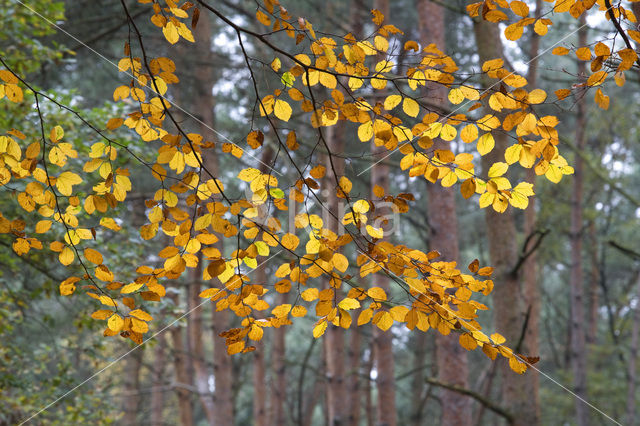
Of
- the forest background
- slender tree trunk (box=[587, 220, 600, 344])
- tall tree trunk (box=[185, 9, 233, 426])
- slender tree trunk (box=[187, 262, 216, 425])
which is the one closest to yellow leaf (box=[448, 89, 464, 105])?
the forest background

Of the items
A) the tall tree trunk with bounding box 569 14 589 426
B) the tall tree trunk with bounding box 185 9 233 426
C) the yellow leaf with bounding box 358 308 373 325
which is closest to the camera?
the yellow leaf with bounding box 358 308 373 325

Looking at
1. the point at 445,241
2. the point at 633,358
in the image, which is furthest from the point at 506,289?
the point at 633,358

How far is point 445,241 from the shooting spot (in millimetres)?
4102

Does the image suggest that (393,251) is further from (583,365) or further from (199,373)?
(583,365)

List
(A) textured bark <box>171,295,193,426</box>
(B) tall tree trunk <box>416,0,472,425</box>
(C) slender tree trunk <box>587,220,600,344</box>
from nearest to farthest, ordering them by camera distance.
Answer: (B) tall tree trunk <box>416,0,472,425</box>, (A) textured bark <box>171,295,193,426</box>, (C) slender tree trunk <box>587,220,600,344</box>

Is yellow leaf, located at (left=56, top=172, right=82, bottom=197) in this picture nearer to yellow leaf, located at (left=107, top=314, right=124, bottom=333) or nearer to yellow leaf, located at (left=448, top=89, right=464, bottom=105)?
yellow leaf, located at (left=107, top=314, right=124, bottom=333)

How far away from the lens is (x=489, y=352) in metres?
1.42

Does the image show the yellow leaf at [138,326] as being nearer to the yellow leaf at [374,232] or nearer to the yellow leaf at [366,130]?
the yellow leaf at [374,232]

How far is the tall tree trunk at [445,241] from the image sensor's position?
12.6 ft

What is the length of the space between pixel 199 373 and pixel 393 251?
246 inches

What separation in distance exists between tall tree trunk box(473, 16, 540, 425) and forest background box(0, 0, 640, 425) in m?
0.01

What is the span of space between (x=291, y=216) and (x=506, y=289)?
182 cm

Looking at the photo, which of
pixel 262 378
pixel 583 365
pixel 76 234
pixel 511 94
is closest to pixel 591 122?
pixel 583 365

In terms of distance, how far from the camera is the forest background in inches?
123
